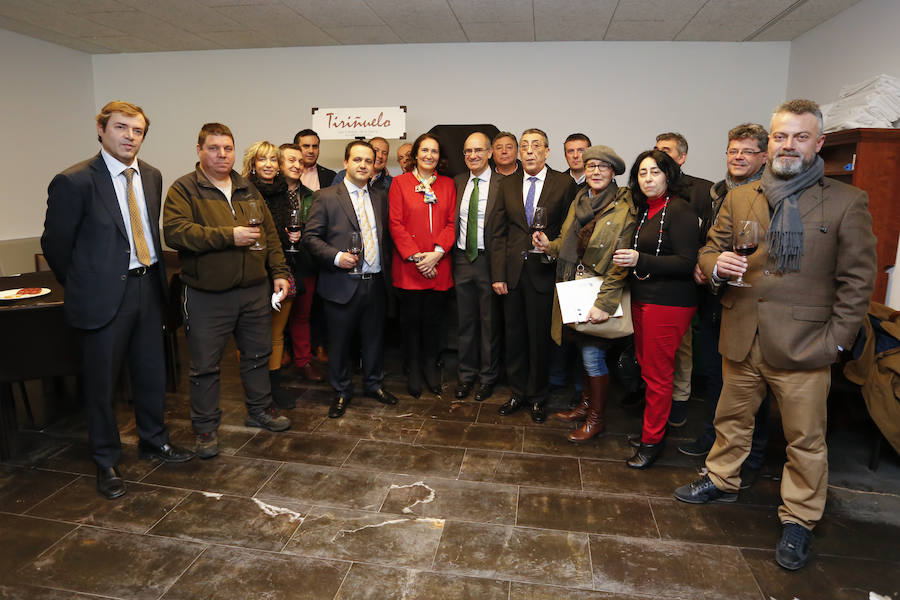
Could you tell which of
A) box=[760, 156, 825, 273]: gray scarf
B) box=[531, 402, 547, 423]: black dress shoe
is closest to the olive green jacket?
box=[760, 156, 825, 273]: gray scarf

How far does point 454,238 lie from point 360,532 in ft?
6.61

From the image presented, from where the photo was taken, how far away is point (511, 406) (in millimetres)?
3635

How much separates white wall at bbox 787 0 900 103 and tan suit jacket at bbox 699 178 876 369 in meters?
3.10

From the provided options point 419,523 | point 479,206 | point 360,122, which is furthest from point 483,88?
point 419,523

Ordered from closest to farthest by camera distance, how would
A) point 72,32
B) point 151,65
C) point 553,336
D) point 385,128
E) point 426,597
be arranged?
point 426,597 → point 553,336 → point 385,128 → point 72,32 → point 151,65

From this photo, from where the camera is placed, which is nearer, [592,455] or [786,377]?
[786,377]

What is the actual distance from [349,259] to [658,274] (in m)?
1.75

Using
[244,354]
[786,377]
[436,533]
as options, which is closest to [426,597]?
[436,533]

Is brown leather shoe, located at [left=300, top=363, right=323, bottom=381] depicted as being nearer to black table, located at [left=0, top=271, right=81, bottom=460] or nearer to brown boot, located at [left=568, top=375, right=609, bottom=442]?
black table, located at [left=0, top=271, right=81, bottom=460]

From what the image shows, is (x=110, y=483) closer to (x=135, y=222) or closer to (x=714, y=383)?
(x=135, y=222)

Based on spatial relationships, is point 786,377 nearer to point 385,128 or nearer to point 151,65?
point 385,128

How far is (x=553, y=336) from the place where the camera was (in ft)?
10.9

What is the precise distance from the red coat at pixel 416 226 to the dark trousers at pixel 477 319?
17 centimetres

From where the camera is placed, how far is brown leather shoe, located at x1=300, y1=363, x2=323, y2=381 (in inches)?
167
